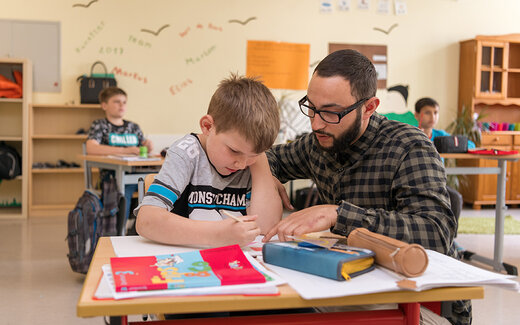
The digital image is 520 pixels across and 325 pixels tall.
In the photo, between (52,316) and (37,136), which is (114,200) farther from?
(37,136)

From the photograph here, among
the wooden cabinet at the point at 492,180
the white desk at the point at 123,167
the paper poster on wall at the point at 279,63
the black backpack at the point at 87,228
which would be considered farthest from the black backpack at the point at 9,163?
the wooden cabinet at the point at 492,180

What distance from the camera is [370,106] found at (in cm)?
142

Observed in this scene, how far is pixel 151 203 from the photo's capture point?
122 centimetres

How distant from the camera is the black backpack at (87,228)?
119 inches

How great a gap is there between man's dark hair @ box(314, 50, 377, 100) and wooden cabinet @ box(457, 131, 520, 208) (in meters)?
5.30

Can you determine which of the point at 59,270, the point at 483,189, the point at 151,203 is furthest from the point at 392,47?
the point at 151,203

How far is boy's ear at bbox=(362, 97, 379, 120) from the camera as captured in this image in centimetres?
141

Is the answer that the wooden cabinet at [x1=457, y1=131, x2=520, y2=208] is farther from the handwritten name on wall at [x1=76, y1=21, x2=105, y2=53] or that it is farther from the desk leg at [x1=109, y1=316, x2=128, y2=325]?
the desk leg at [x1=109, y1=316, x2=128, y2=325]

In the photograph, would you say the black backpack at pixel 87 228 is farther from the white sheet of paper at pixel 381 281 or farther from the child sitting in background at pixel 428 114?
the child sitting in background at pixel 428 114

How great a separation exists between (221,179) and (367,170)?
1.31 ft

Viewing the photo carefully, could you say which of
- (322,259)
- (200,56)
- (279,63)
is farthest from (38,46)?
(322,259)

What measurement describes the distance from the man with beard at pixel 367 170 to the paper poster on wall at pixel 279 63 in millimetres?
4771

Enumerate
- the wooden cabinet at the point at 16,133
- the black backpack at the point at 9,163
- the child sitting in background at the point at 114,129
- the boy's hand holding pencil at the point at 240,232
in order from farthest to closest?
the wooden cabinet at the point at 16,133 < the black backpack at the point at 9,163 < the child sitting in background at the point at 114,129 < the boy's hand holding pencil at the point at 240,232

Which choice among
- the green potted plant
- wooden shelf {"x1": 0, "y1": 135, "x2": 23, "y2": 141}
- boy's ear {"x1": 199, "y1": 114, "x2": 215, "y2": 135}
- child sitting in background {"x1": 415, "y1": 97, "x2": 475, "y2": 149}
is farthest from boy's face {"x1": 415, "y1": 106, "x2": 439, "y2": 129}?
wooden shelf {"x1": 0, "y1": 135, "x2": 23, "y2": 141}
